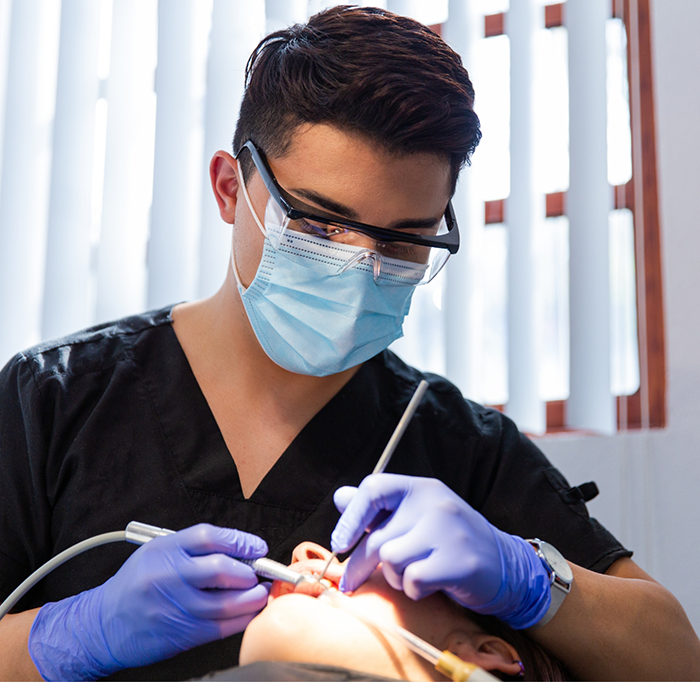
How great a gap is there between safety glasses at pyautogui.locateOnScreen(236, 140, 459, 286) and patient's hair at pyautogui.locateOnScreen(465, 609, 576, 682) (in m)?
0.57

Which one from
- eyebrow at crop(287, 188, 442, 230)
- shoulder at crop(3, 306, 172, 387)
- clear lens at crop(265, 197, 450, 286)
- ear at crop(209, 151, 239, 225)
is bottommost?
shoulder at crop(3, 306, 172, 387)

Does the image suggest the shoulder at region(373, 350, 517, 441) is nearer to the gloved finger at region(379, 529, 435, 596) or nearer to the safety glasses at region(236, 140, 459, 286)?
the safety glasses at region(236, 140, 459, 286)

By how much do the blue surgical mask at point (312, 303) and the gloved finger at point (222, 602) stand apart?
16.5 inches

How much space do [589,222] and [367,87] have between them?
0.96m

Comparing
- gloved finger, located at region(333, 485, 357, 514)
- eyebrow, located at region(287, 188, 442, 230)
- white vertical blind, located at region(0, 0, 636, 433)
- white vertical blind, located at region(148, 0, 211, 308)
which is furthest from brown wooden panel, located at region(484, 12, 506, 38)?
gloved finger, located at region(333, 485, 357, 514)

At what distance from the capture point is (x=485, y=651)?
108 cm

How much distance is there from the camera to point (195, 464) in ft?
4.44

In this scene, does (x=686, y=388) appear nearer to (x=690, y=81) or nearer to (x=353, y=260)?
(x=690, y=81)

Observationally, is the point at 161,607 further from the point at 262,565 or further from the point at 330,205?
the point at 330,205

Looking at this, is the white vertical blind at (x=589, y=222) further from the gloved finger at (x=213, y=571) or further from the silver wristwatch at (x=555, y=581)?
the gloved finger at (x=213, y=571)

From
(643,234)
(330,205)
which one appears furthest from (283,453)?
(643,234)

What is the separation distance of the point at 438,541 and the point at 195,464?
1.74ft

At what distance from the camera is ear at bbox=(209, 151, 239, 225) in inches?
57.2

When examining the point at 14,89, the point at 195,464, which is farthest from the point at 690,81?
the point at 14,89
